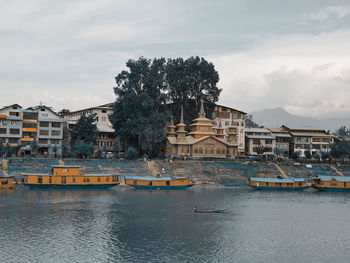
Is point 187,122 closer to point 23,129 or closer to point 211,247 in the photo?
point 23,129

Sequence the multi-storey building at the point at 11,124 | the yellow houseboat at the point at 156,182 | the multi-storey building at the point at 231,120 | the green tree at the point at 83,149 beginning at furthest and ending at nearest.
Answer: the multi-storey building at the point at 231,120, the multi-storey building at the point at 11,124, the green tree at the point at 83,149, the yellow houseboat at the point at 156,182

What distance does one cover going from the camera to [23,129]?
113812 millimetres

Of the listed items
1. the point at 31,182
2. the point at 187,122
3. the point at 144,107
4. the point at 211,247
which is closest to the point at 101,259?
the point at 211,247

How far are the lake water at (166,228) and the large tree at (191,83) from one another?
52704 millimetres

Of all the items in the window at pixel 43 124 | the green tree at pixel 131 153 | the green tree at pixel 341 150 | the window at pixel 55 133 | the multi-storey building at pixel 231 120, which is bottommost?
the green tree at pixel 131 153

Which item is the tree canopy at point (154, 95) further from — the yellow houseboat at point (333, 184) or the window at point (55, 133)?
the yellow houseboat at point (333, 184)

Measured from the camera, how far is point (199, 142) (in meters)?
116

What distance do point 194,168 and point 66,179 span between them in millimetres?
32478

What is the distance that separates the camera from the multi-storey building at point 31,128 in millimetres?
111438

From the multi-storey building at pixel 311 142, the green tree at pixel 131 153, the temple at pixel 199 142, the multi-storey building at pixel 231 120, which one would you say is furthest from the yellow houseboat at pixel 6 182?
the multi-storey building at pixel 311 142

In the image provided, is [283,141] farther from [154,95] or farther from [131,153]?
[131,153]

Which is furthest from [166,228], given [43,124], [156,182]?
[43,124]

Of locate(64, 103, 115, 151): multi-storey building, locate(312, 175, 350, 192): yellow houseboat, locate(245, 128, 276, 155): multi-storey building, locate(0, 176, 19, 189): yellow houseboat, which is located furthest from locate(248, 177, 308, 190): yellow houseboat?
locate(64, 103, 115, 151): multi-storey building

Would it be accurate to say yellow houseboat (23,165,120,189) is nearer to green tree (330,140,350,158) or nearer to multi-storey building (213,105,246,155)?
multi-storey building (213,105,246,155)
